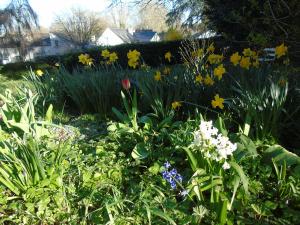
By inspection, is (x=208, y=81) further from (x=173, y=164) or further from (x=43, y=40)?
(x=43, y=40)

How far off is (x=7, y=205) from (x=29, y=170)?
0.85ft

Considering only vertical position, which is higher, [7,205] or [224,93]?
[224,93]

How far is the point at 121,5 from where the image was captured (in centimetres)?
1675

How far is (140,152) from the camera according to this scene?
253 cm

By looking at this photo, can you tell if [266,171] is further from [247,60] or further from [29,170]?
[29,170]

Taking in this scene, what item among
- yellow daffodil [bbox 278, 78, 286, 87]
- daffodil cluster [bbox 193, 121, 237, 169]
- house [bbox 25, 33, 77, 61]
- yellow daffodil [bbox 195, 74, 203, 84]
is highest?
house [bbox 25, 33, 77, 61]

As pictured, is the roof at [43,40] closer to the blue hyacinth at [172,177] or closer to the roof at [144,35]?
the roof at [144,35]

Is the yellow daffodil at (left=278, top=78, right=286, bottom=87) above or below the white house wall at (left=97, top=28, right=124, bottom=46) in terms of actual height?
below

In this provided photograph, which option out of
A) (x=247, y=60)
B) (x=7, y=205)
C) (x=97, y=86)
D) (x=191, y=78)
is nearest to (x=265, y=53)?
(x=247, y=60)

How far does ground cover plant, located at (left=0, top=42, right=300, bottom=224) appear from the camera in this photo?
1861 millimetres

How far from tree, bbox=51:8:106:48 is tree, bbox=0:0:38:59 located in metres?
13.7

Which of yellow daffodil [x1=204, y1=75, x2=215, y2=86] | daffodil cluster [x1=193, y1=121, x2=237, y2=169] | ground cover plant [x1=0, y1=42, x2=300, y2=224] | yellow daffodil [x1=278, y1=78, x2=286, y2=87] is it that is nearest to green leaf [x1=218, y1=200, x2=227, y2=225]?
ground cover plant [x1=0, y1=42, x2=300, y2=224]

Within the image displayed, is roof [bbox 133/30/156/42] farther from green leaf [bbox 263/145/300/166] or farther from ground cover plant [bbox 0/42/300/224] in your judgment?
green leaf [bbox 263/145/300/166]

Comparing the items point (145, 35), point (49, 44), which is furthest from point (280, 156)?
point (49, 44)
